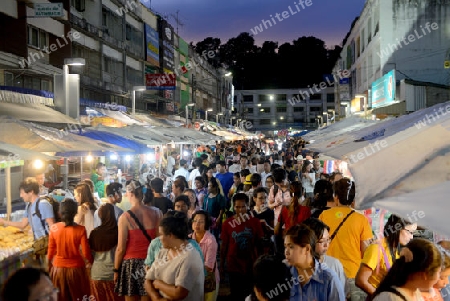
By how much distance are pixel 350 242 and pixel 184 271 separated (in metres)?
1.87

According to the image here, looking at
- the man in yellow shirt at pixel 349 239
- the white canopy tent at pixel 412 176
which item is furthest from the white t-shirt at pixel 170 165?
the white canopy tent at pixel 412 176

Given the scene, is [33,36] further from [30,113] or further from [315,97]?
[315,97]

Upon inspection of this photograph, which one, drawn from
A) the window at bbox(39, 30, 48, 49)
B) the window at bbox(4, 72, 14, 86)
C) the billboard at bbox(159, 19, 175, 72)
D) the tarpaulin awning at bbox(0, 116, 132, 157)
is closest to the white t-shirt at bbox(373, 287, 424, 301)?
the tarpaulin awning at bbox(0, 116, 132, 157)

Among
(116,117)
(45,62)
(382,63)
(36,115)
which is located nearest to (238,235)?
(36,115)

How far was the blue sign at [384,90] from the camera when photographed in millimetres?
23625

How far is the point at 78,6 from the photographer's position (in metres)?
27.5

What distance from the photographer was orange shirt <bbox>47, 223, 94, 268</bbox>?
5738 millimetres

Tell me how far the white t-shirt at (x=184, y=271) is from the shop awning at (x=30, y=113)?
8.58 meters

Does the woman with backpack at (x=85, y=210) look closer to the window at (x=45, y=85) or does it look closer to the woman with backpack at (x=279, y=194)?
the woman with backpack at (x=279, y=194)

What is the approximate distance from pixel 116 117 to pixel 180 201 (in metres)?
15.4

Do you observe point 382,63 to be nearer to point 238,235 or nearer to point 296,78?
point 238,235

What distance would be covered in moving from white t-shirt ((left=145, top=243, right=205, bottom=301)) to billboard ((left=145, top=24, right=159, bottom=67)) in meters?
35.0

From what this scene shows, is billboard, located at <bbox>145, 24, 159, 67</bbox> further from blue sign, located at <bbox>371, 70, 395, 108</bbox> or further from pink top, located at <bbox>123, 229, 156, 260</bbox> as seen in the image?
pink top, located at <bbox>123, 229, 156, 260</bbox>

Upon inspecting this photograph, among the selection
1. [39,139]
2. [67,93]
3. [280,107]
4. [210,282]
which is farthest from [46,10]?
[280,107]
